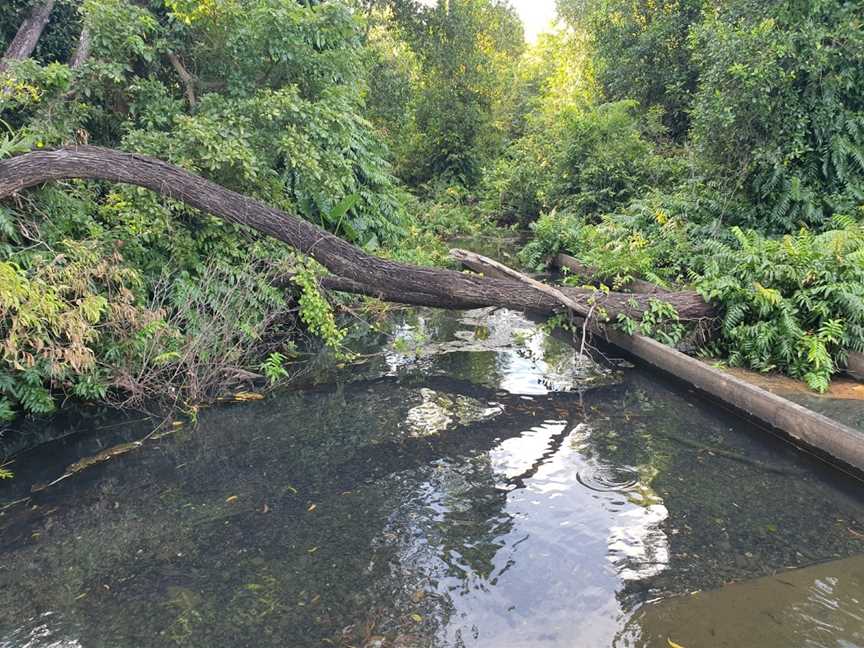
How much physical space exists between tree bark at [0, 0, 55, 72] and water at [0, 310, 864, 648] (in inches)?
264

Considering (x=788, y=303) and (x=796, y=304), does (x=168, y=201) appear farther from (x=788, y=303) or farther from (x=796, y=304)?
(x=796, y=304)

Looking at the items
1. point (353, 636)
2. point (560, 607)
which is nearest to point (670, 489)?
point (560, 607)

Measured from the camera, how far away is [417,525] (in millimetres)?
4816

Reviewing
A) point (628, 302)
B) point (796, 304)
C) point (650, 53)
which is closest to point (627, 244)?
point (628, 302)

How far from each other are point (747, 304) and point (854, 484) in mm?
3356

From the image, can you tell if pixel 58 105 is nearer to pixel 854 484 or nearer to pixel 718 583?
pixel 718 583

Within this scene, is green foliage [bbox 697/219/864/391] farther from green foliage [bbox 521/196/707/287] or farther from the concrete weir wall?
green foliage [bbox 521/196/707/287]

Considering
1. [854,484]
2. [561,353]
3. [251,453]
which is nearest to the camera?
[854,484]

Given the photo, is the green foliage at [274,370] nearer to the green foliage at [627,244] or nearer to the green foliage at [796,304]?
the green foliage at [627,244]

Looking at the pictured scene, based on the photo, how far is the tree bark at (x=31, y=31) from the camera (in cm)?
950

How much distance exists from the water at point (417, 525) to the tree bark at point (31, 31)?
671cm

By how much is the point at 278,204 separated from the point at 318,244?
1.77m

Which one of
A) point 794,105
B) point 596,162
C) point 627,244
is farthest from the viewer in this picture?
point 596,162

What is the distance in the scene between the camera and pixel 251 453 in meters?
6.08
